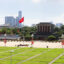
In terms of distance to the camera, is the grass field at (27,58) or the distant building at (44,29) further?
the distant building at (44,29)

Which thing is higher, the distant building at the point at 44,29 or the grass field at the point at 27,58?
the distant building at the point at 44,29

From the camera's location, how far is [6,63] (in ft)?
75.9

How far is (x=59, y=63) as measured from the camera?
76.8 feet

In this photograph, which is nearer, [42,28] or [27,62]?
[27,62]

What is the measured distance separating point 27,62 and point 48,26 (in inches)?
3620

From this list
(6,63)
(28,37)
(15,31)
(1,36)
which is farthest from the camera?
(15,31)

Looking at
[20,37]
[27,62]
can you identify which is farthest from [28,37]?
[27,62]

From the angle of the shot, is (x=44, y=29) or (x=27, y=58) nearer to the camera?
(x=27, y=58)

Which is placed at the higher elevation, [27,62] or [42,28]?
[42,28]

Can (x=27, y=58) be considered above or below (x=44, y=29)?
below

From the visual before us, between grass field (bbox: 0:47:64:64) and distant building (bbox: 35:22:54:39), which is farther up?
distant building (bbox: 35:22:54:39)

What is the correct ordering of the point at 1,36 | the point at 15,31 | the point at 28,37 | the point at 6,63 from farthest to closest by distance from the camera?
1. the point at 15,31
2. the point at 1,36
3. the point at 28,37
4. the point at 6,63

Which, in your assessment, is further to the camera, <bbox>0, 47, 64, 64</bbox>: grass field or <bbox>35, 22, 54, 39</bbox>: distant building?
<bbox>35, 22, 54, 39</bbox>: distant building

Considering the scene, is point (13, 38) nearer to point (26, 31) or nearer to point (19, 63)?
point (26, 31)
